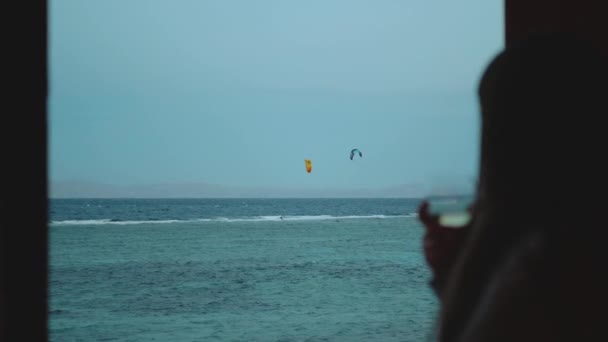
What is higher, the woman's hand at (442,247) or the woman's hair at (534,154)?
the woman's hair at (534,154)

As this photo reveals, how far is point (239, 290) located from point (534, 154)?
46.6 feet

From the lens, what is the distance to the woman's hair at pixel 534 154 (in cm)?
45

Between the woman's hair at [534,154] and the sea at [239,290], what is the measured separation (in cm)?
701

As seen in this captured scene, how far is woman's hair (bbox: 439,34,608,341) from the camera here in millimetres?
454

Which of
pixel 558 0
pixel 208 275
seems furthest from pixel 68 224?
pixel 558 0

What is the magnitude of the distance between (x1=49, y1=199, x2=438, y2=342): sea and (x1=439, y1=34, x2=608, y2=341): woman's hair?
701cm

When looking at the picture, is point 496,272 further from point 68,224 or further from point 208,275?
point 68,224

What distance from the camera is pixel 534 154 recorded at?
466mm
